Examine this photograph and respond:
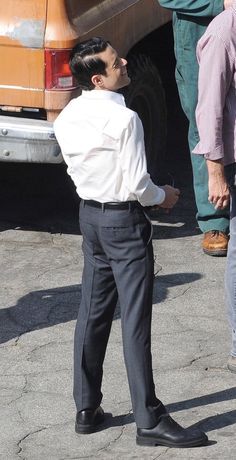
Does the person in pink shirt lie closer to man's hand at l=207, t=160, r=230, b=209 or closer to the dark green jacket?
man's hand at l=207, t=160, r=230, b=209

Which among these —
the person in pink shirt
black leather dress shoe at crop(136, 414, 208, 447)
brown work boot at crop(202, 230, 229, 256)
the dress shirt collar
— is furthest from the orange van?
black leather dress shoe at crop(136, 414, 208, 447)

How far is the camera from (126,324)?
469 centimetres

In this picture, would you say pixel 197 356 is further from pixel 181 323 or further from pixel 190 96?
pixel 190 96

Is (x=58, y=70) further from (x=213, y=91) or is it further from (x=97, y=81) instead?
(x=97, y=81)

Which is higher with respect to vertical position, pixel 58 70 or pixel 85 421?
pixel 58 70

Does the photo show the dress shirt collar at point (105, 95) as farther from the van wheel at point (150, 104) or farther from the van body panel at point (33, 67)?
the van wheel at point (150, 104)

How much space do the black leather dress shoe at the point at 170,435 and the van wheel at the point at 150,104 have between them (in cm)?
284

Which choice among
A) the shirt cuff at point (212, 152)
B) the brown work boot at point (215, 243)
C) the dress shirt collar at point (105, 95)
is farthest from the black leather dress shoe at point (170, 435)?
the brown work boot at point (215, 243)

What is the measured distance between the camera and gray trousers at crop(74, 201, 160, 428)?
461 centimetres

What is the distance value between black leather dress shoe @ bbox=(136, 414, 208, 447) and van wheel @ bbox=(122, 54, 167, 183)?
112 inches

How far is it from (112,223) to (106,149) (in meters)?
0.29

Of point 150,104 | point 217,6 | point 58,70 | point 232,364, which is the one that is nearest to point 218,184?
point 232,364

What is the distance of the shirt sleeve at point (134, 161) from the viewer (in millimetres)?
4430

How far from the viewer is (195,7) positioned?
6.45 meters
